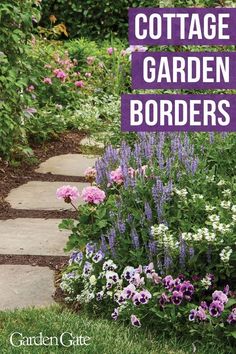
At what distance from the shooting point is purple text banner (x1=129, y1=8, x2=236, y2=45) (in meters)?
7.18

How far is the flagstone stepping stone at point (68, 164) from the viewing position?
6.73 meters

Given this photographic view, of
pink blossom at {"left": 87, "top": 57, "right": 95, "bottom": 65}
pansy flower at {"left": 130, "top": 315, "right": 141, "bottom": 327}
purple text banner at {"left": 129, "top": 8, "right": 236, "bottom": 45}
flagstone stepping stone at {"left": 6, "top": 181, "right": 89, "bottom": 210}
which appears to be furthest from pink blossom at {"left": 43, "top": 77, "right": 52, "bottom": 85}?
pansy flower at {"left": 130, "top": 315, "right": 141, "bottom": 327}

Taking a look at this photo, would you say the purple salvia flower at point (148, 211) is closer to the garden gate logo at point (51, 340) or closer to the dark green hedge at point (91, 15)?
the garden gate logo at point (51, 340)

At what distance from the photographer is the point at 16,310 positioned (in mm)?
4016

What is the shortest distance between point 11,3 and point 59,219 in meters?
1.88

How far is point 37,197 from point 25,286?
169cm

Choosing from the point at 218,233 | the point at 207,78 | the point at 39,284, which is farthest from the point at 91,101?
the point at 218,233

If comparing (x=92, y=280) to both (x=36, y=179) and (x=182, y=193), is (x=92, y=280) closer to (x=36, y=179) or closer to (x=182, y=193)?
(x=182, y=193)

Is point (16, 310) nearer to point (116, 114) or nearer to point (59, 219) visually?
point (59, 219)

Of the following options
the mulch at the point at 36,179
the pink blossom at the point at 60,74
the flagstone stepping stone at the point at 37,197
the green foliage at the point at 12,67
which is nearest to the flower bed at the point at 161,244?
the mulch at the point at 36,179

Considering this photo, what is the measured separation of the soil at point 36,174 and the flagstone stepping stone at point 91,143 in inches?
2.0

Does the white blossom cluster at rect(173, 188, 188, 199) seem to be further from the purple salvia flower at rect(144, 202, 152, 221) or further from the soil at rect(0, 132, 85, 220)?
the soil at rect(0, 132, 85, 220)

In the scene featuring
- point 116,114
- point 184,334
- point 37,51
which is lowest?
point 184,334

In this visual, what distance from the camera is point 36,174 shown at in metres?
6.67
